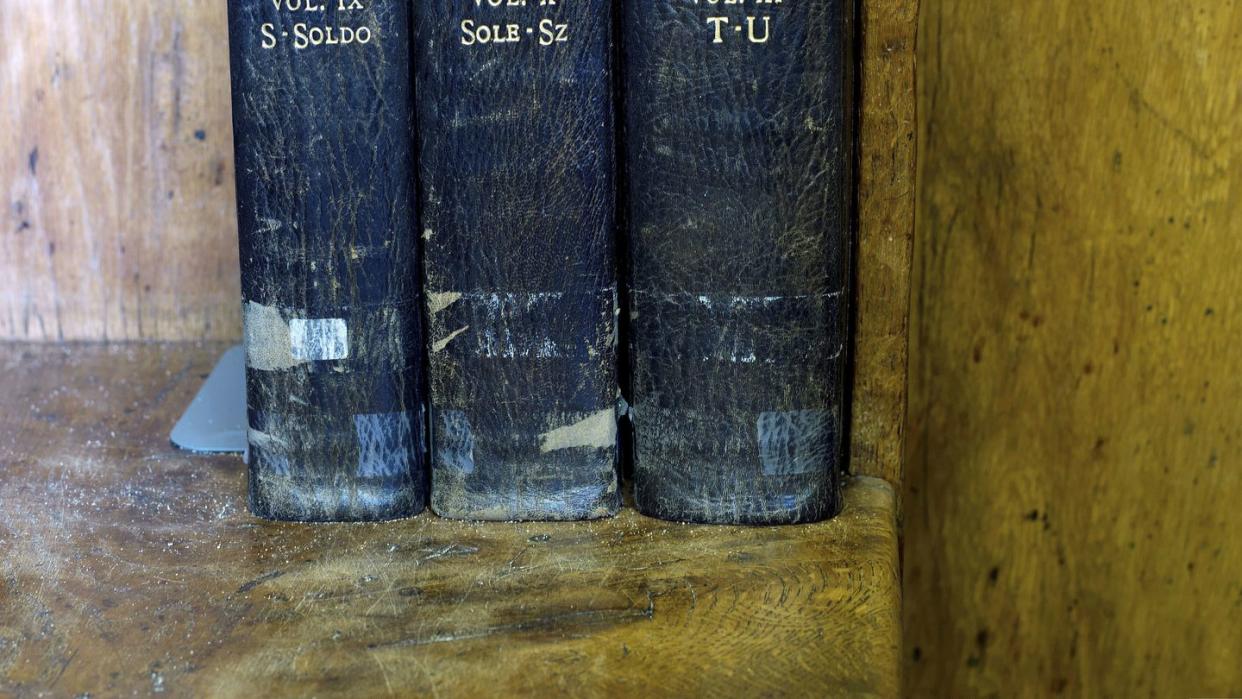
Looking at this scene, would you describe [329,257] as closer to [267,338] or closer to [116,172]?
[267,338]

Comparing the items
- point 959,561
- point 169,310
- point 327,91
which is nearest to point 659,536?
point 327,91

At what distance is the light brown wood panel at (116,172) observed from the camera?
3.12ft

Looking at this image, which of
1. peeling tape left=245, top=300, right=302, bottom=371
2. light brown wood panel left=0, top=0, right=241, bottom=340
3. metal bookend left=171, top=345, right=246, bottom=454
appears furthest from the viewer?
light brown wood panel left=0, top=0, right=241, bottom=340

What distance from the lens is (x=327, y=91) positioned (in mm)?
598

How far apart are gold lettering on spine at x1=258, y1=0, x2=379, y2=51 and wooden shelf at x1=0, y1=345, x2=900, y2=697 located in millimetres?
238

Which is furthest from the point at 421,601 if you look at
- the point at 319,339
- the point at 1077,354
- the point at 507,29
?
the point at 1077,354

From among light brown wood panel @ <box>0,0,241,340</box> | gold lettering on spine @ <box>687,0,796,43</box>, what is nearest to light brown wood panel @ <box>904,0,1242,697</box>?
gold lettering on spine @ <box>687,0,796,43</box>

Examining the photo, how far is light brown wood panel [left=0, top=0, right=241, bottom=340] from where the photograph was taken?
951 millimetres

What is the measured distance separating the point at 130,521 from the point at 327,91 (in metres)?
0.25

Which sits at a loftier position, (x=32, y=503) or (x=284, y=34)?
(x=284, y=34)

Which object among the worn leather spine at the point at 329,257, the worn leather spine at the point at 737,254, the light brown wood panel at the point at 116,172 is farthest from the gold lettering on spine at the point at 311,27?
the light brown wood panel at the point at 116,172

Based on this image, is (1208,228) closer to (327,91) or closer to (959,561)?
(959,561)

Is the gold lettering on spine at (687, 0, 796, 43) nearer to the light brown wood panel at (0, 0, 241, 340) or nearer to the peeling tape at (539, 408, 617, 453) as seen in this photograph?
the peeling tape at (539, 408, 617, 453)

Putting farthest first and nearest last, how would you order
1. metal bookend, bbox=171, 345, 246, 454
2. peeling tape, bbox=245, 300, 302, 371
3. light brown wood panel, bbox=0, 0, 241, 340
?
light brown wood panel, bbox=0, 0, 241, 340 → metal bookend, bbox=171, 345, 246, 454 → peeling tape, bbox=245, 300, 302, 371
